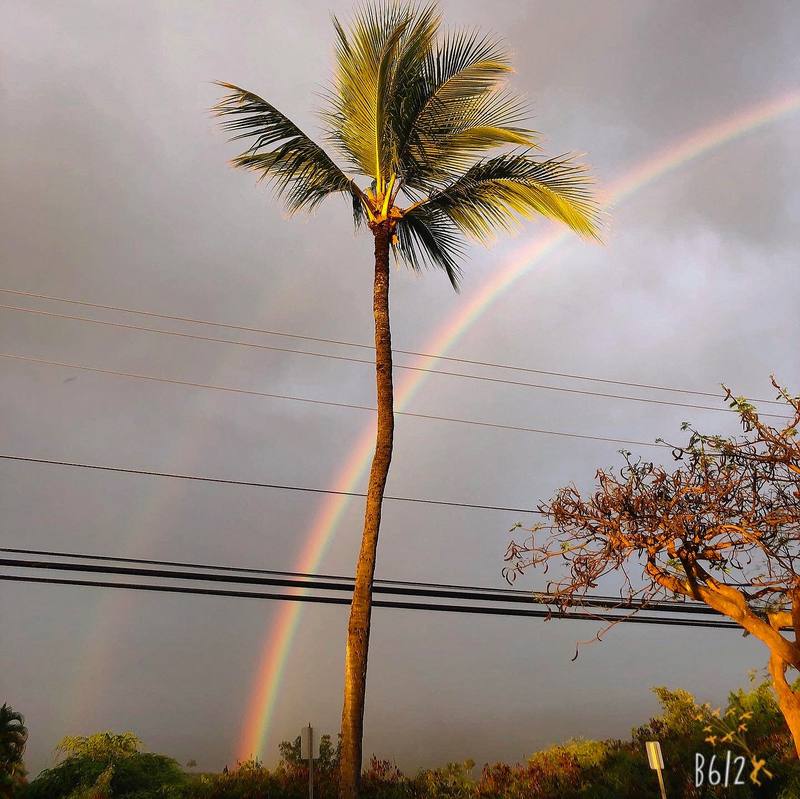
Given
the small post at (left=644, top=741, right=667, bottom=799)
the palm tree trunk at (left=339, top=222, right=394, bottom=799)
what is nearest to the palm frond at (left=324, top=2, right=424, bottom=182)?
the palm tree trunk at (left=339, top=222, right=394, bottom=799)

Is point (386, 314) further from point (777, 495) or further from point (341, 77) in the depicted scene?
point (777, 495)

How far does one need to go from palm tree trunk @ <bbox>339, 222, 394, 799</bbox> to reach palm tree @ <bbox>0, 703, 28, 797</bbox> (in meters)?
9.29

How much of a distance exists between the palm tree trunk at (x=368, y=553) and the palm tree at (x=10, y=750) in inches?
366

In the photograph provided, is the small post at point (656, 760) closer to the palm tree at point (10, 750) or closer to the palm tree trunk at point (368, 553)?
the palm tree trunk at point (368, 553)

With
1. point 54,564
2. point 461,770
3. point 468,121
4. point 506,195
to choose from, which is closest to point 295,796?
point 461,770

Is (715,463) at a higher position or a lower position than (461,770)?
higher

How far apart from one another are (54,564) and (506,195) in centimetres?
898

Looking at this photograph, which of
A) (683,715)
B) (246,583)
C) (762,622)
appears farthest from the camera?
(683,715)

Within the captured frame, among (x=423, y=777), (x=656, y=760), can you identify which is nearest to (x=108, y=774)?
(x=423, y=777)

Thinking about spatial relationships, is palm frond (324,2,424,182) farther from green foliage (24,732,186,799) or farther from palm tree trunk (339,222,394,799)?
green foliage (24,732,186,799)

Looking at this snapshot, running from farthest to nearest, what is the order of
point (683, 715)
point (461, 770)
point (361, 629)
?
point (683, 715)
point (461, 770)
point (361, 629)

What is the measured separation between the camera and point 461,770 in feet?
43.0

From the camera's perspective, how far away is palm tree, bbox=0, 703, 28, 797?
14.0 m

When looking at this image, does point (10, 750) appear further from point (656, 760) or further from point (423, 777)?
point (656, 760)
